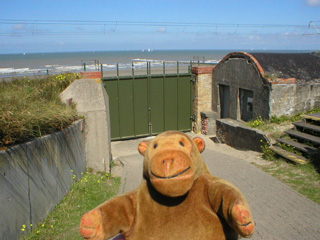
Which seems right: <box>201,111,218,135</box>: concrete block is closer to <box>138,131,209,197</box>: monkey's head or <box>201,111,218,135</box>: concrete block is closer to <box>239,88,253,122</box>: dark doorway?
<box>239,88,253,122</box>: dark doorway

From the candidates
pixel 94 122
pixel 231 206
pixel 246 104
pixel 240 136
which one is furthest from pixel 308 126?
pixel 231 206

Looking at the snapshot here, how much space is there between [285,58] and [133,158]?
6.40m

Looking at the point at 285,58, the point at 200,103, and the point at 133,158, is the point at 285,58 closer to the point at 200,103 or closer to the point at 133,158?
the point at 200,103

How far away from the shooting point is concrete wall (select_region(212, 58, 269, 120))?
→ 32.4ft

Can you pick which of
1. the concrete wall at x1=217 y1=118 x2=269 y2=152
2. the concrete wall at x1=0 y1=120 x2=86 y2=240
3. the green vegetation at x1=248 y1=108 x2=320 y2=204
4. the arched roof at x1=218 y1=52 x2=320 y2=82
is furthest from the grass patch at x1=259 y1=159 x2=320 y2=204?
the concrete wall at x1=0 y1=120 x2=86 y2=240

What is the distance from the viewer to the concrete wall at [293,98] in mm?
9430

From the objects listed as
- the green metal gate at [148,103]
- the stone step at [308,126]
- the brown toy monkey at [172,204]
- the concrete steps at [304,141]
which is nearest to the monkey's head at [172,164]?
the brown toy monkey at [172,204]

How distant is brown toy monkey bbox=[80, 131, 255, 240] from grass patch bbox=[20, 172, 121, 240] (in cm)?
235

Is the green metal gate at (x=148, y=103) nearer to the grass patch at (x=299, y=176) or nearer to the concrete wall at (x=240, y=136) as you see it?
the concrete wall at (x=240, y=136)

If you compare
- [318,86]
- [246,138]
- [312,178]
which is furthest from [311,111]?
[312,178]

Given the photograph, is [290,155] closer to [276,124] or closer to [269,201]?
[276,124]

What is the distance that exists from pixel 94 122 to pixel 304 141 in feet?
17.4

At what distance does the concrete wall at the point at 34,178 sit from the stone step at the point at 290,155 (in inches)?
195

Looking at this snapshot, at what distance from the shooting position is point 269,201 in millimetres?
6051
